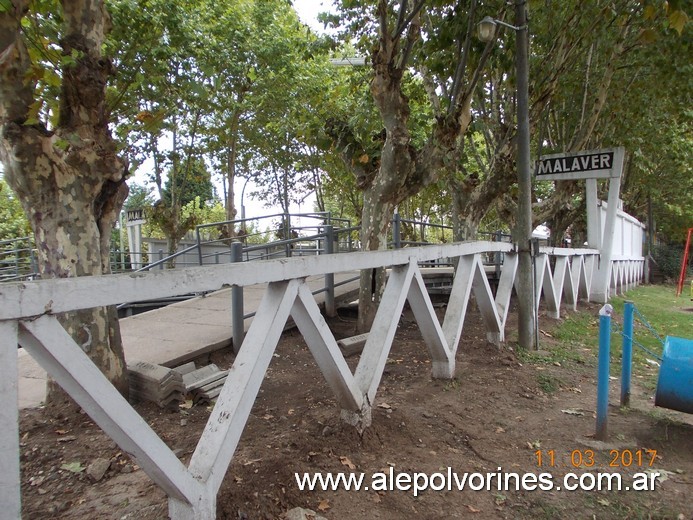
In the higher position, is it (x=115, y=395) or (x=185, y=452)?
(x=115, y=395)

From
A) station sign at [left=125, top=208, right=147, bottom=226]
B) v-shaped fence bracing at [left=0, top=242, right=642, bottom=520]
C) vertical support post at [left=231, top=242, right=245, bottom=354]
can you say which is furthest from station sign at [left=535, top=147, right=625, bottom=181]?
station sign at [left=125, top=208, right=147, bottom=226]

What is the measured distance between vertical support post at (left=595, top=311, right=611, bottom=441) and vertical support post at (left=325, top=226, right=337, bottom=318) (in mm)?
3674

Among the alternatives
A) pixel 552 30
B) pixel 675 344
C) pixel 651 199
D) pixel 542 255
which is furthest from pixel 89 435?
pixel 651 199

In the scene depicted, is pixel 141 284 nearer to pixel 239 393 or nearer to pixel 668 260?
pixel 239 393

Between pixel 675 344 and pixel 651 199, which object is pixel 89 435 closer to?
pixel 675 344

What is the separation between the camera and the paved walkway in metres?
4.48

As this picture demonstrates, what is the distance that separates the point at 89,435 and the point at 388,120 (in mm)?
4509

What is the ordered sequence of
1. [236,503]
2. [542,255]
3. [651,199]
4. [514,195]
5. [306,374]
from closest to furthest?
[236,503] → [306,374] → [542,255] → [514,195] → [651,199]

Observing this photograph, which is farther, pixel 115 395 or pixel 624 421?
pixel 624 421

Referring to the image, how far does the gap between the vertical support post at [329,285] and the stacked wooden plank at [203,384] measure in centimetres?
268

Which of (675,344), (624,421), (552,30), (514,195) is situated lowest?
(624,421)

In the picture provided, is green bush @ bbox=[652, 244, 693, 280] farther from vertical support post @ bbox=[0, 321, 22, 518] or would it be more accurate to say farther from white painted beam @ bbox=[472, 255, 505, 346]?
vertical support post @ bbox=[0, 321, 22, 518]

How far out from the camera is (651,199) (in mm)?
23562
